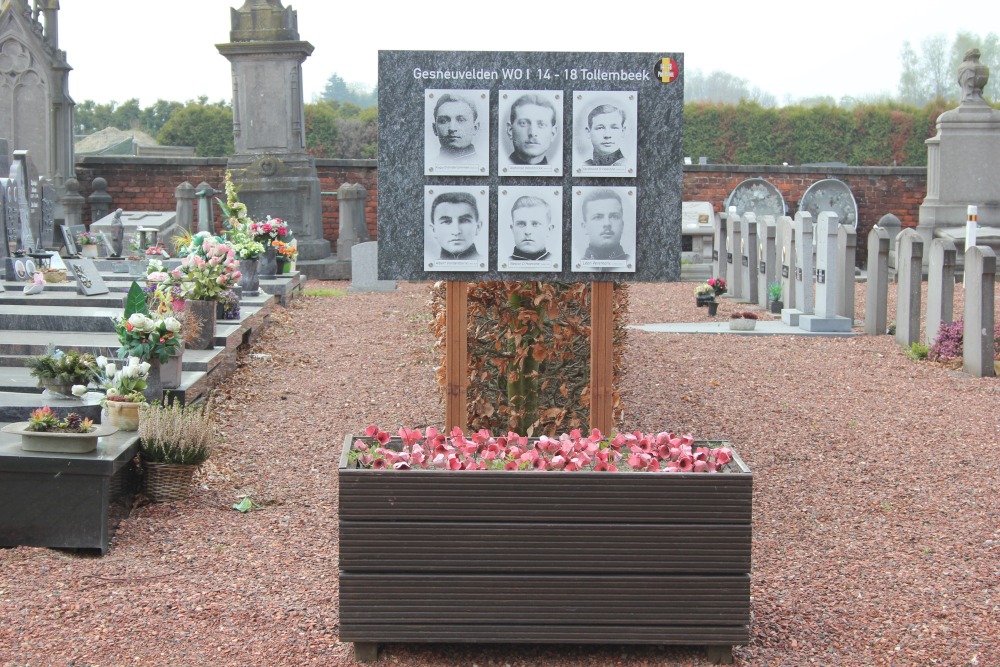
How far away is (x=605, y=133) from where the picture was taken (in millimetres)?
5258

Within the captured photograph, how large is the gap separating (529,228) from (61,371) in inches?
109

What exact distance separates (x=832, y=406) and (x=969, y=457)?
1666 millimetres

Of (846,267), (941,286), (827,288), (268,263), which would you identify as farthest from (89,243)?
(941,286)

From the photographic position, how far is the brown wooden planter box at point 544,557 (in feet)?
12.4

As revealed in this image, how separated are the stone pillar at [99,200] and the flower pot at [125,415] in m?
16.3

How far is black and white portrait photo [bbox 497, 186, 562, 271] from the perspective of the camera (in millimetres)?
5219

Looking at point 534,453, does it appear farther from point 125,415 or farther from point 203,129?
point 203,129

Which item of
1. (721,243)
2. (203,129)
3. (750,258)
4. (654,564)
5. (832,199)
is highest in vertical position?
(203,129)

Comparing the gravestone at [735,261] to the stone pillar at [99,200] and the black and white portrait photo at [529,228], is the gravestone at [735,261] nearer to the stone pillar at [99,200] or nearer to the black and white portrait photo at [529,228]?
the stone pillar at [99,200]

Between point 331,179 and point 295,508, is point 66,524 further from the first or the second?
point 331,179

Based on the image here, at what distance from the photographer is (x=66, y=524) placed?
5098 mm

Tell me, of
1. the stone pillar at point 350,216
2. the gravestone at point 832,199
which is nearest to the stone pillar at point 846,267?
the stone pillar at point 350,216

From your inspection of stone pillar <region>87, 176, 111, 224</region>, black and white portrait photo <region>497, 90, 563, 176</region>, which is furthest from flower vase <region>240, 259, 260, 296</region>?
stone pillar <region>87, 176, 111, 224</region>

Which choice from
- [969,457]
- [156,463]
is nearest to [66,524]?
[156,463]
